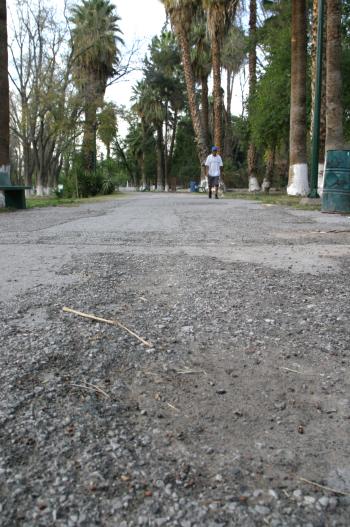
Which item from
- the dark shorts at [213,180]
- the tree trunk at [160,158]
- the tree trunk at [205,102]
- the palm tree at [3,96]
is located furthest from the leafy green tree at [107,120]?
the tree trunk at [160,158]

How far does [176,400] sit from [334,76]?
12818 mm

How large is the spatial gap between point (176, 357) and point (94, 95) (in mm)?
29741

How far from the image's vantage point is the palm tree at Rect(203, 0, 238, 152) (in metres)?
23.9

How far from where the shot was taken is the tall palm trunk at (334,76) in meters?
12.7

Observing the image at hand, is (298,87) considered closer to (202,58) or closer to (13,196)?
(13,196)

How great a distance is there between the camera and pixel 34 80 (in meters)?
29.2

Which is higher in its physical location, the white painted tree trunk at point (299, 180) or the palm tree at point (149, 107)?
the palm tree at point (149, 107)

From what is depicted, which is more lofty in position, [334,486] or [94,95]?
[94,95]

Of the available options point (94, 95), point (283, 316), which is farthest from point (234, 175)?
point (283, 316)

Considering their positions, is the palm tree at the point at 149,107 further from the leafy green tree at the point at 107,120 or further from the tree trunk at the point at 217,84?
the tree trunk at the point at 217,84

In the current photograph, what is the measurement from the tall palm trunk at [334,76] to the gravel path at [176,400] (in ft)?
33.5

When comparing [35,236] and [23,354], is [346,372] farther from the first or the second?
[35,236]

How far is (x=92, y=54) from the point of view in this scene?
3350 cm

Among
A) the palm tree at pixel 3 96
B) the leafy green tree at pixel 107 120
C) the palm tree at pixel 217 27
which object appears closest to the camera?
the palm tree at pixel 3 96
